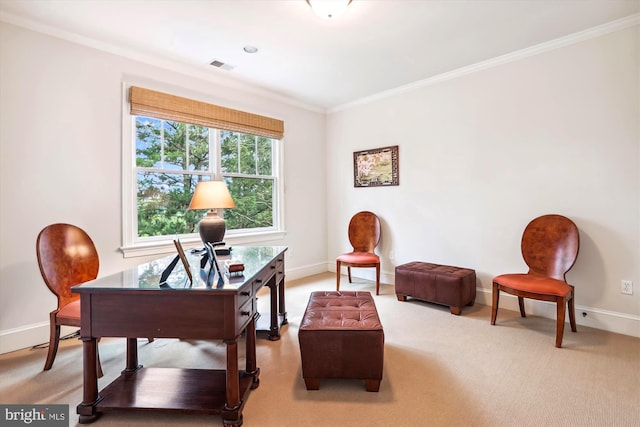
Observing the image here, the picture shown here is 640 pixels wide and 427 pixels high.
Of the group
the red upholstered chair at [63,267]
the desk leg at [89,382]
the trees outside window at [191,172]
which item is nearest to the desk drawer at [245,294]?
the desk leg at [89,382]

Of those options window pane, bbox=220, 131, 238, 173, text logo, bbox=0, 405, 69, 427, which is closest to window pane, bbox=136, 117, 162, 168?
window pane, bbox=220, 131, 238, 173

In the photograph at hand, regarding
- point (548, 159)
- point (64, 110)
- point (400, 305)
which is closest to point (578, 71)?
point (548, 159)

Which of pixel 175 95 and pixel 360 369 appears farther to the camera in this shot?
pixel 175 95

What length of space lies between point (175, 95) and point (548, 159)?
12.3 ft

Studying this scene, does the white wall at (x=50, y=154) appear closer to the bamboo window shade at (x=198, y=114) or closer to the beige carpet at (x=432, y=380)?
the bamboo window shade at (x=198, y=114)

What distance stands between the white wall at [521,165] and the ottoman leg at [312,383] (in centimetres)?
236

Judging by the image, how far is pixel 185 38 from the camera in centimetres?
281

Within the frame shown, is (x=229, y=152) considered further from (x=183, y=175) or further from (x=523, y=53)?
(x=523, y=53)

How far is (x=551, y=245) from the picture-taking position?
286cm

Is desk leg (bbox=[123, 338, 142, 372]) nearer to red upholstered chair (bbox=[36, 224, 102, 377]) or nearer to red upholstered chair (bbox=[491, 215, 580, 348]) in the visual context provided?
red upholstered chair (bbox=[36, 224, 102, 377])

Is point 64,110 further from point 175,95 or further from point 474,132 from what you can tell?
point 474,132

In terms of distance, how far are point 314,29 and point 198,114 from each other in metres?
1.58

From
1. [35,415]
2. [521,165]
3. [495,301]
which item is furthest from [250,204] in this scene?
[521,165]

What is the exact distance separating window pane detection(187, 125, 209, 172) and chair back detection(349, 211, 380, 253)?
2070mm
